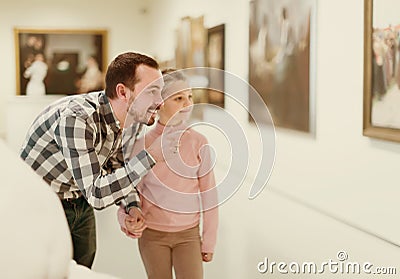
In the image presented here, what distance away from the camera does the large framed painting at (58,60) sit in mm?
7918

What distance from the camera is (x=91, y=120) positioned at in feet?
7.12

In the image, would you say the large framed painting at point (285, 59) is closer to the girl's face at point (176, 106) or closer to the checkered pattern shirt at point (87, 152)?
the girl's face at point (176, 106)

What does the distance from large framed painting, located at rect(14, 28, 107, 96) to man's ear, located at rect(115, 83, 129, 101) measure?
19.3 ft

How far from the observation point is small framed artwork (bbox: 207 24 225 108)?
4559 millimetres

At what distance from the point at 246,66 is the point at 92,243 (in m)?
1.91

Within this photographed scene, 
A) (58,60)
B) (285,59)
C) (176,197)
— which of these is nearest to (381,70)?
(176,197)

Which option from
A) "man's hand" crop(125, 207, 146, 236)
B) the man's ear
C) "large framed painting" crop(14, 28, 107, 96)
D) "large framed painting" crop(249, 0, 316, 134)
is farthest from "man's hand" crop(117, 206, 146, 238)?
"large framed painting" crop(14, 28, 107, 96)

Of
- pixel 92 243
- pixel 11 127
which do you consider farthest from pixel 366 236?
pixel 11 127

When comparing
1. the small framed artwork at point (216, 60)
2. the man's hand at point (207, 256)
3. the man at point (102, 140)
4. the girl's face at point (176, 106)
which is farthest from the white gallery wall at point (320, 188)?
the man at point (102, 140)

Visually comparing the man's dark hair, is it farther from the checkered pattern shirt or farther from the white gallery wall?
the white gallery wall

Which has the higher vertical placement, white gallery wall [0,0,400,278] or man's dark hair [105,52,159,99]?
man's dark hair [105,52,159,99]

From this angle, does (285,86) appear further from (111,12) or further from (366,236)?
(111,12)

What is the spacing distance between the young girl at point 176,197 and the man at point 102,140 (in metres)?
0.06

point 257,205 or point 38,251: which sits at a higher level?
point 38,251
